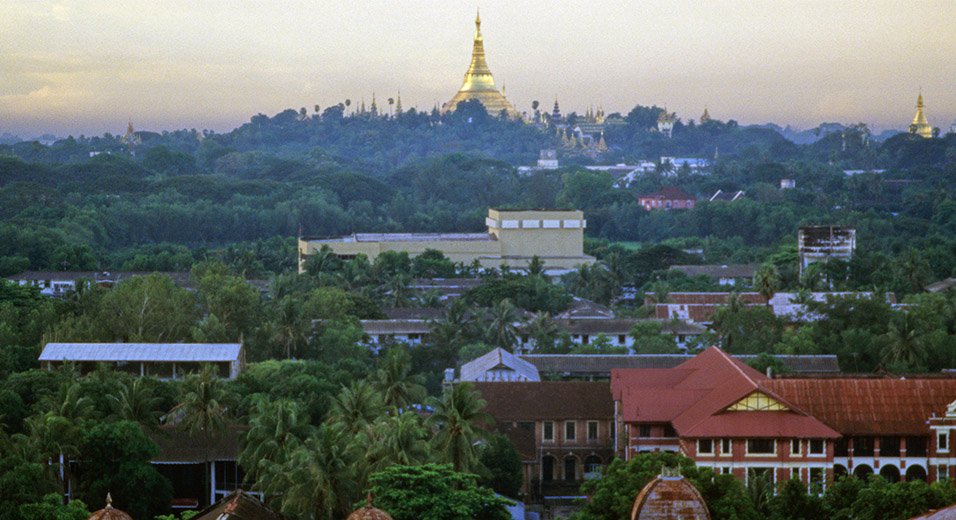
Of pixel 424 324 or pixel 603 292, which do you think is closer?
pixel 424 324

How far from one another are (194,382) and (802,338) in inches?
856

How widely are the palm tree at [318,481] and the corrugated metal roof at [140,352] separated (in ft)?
48.3

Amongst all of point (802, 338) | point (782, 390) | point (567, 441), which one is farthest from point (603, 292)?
point (782, 390)

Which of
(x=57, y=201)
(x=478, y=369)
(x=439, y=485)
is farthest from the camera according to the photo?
(x=57, y=201)

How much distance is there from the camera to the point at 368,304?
184ft

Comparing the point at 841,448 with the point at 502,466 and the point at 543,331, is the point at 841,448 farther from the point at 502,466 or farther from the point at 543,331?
the point at 543,331

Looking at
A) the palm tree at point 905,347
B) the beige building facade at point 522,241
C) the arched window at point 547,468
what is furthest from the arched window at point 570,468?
the beige building facade at point 522,241

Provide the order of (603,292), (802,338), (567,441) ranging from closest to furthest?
1. (567,441)
2. (802,338)
3. (603,292)

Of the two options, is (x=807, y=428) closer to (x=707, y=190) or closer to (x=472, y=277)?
(x=472, y=277)

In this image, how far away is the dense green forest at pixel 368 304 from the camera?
29.1 metres

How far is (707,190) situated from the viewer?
126250 mm

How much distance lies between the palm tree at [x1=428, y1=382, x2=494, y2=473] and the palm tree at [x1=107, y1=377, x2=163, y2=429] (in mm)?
7646

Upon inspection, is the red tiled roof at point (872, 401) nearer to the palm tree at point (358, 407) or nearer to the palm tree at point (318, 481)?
the palm tree at point (358, 407)

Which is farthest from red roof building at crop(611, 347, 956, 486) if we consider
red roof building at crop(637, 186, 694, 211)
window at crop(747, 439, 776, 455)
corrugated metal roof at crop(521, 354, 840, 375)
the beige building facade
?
red roof building at crop(637, 186, 694, 211)
